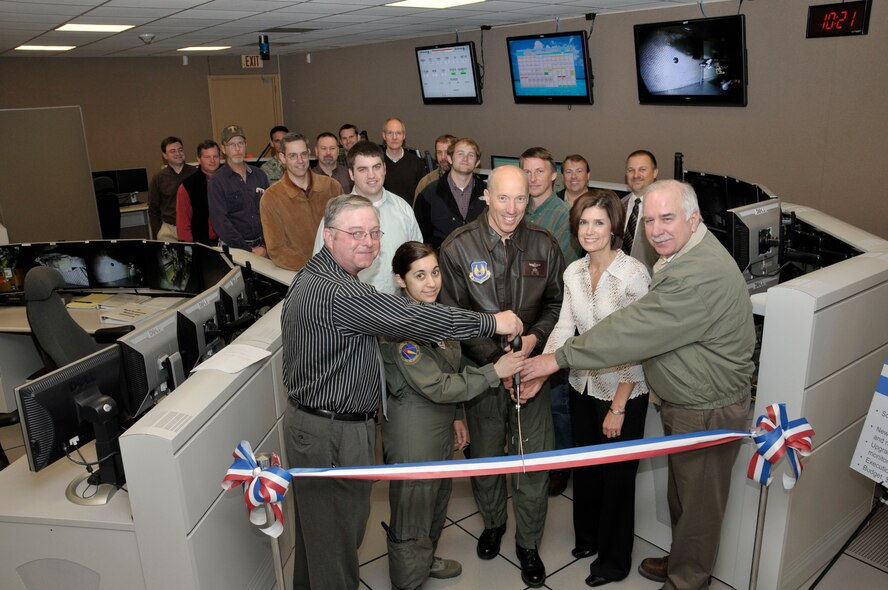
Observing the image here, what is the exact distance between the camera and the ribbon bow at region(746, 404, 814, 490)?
7.25 feet

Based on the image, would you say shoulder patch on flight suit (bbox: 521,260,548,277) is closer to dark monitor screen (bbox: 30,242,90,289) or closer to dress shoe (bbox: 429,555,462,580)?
dress shoe (bbox: 429,555,462,580)

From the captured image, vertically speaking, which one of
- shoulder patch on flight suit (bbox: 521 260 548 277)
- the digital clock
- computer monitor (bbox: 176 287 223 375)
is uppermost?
the digital clock

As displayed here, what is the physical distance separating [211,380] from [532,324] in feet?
4.00

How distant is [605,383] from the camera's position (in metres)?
2.68

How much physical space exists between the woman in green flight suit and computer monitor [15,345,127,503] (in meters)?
0.90

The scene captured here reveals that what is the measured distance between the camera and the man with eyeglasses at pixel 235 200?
498 centimetres

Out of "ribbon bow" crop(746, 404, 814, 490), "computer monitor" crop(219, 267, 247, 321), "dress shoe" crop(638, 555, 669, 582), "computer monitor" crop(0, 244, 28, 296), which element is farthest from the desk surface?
"ribbon bow" crop(746, 404, 814, 490)

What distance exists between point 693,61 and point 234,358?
473 centimetres

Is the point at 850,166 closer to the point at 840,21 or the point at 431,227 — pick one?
the point at 840,21

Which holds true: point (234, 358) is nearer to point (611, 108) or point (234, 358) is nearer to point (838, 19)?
point (838, 19)

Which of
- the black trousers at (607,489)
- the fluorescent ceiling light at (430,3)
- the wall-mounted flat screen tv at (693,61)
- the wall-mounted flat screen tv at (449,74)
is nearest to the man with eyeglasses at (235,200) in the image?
the fluorescent ceiling light at (430,3)

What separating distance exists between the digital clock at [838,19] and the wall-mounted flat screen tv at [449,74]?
3841 mm

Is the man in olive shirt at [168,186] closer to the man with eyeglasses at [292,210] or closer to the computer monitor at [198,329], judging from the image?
the man with eyeglasses at [292,210]

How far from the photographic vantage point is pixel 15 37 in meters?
6.86
